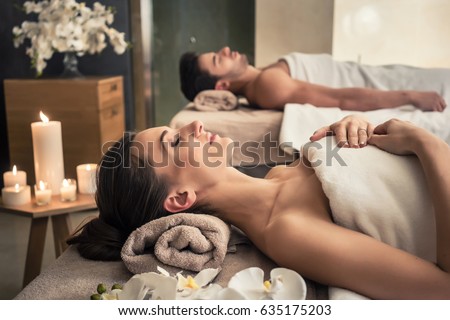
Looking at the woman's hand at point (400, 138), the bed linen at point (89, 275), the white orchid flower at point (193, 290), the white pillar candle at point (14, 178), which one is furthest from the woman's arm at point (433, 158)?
the white pillar candle at point (14, 178)

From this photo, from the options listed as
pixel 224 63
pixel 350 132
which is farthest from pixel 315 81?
pixel 350 132

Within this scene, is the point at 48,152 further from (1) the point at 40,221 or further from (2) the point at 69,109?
(2) the point at 69,109

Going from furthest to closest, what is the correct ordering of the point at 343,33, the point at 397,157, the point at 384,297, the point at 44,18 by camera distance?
the point at 343,33, the point at 44,18, the point at 397,157, the point at 384,297

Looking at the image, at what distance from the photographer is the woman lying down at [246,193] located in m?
0.68

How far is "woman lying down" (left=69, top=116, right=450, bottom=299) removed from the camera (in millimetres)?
683

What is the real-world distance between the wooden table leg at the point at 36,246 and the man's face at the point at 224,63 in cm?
92

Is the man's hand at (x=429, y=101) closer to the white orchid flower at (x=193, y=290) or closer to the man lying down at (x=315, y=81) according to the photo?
the man lying down at (x=315, y=81)

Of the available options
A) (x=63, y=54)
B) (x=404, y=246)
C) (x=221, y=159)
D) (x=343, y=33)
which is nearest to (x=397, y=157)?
(x=404, y=246)

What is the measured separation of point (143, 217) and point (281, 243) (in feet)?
0.71

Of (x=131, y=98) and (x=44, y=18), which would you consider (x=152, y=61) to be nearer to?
(x=131, y=98)

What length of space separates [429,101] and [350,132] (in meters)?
0.96

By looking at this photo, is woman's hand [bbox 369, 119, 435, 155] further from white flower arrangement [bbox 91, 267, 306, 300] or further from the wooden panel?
the wooden panel

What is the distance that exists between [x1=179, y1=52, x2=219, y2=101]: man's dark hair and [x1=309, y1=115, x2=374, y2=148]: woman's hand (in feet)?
3.50
